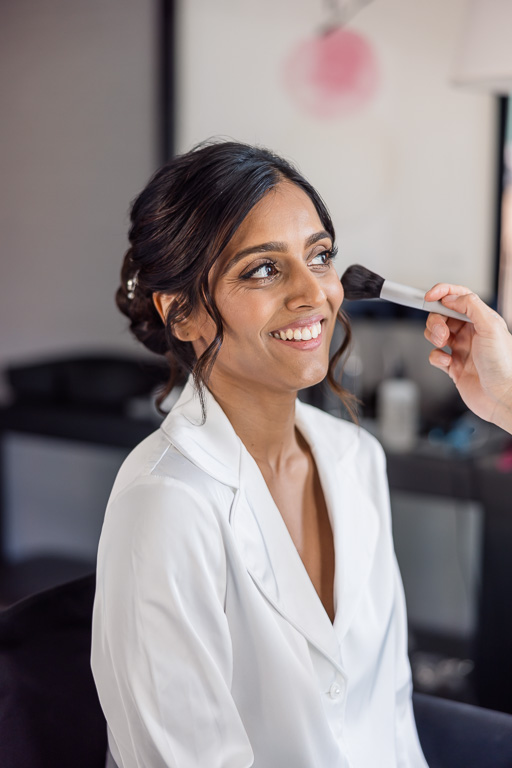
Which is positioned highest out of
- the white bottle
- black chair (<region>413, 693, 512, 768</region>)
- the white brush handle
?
the white brush handle

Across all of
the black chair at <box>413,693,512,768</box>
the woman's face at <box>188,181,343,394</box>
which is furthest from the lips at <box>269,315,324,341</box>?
the black chair at <box>413,693,512,768</box>

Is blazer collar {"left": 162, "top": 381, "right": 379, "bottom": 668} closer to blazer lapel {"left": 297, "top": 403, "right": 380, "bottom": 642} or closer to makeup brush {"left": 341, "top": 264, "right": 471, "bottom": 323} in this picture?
blazer lapel {"left": 297, "top": 403, "right": 380, "bottom": 642}

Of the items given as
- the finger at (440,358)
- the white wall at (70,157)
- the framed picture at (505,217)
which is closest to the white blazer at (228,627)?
the finger at (440,358)

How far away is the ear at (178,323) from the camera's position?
1.07m

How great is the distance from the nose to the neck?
14 cm

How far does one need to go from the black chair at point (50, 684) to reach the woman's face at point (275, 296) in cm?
36

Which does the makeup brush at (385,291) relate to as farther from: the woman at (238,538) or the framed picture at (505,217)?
the framed picture at (505,217)

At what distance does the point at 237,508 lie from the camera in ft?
3.27

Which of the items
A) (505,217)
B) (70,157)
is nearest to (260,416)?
(505,217)

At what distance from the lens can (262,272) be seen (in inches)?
40.3

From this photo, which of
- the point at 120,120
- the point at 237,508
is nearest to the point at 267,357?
the point at 237,508

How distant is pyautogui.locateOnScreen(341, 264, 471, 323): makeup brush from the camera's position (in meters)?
1.11

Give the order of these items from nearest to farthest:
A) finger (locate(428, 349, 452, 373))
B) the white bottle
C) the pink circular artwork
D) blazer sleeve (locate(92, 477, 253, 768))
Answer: blazer sleeve (locate(92, 477, 253, 768)) → finger (locate(428, 349, 452, 373)) → the white bottle → the pink circular artwork

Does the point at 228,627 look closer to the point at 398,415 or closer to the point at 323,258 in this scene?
the point at 323,258
